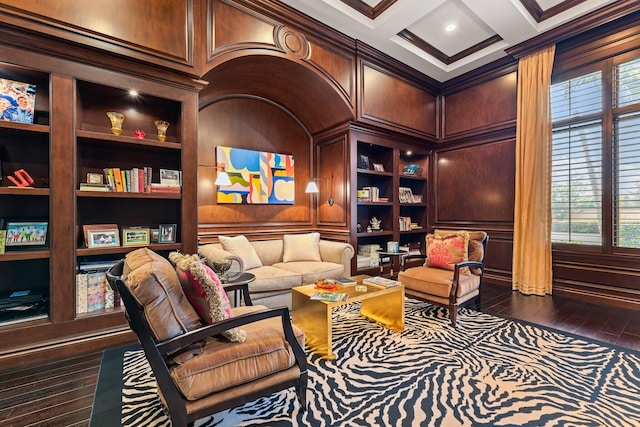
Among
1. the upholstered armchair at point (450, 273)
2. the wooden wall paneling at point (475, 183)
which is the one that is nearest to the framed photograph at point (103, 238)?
the upholstered armchair at point (450, 273)

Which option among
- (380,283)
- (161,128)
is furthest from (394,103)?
(161,128)

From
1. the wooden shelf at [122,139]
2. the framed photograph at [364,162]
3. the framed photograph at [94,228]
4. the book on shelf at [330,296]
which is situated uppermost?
the framed photograph at [364,162]

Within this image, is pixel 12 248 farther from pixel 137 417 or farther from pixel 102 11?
pixel 102 11

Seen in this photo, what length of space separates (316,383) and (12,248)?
8.78 ft

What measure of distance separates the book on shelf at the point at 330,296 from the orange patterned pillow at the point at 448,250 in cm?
142

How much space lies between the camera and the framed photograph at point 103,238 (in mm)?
2582

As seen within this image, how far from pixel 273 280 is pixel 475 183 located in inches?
147

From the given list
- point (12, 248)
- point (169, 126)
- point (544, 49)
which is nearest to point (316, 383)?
point (12, 248)

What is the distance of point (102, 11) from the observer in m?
2.40

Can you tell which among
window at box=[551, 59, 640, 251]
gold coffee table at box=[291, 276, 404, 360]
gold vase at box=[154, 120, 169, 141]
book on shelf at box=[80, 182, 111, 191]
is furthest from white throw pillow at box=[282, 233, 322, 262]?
window at box=[551, 59, 640, 251]

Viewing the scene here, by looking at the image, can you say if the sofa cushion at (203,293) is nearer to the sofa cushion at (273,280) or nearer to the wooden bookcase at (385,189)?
the sofa cushion at (273,280)

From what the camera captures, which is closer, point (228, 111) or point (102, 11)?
point (102, 11)

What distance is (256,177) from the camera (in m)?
4.20

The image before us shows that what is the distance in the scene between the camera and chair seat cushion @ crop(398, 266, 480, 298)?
9.54 ft
